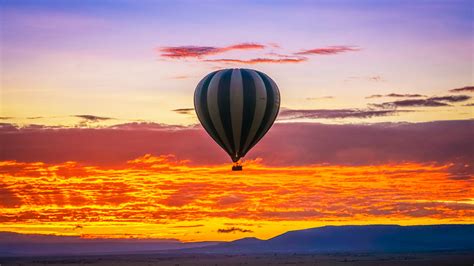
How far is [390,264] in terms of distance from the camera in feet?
387

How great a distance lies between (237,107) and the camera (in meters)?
66.1

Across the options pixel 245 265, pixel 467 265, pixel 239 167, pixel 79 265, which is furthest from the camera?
pixel 79 265

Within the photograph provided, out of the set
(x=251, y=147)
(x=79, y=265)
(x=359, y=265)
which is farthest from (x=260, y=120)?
(x=79, y=265)

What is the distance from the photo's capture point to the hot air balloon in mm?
66062

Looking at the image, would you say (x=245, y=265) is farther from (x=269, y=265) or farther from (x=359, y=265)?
(x=359, y=265)

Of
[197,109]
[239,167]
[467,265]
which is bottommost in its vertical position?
[467,265]

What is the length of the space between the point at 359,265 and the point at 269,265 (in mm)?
13129

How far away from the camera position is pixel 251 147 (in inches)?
2633

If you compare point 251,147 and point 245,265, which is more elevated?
point 251,147

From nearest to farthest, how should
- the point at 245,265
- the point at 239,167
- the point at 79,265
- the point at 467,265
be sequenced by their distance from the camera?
1. the point at 239,167
2. the point at 467,265
3. the point at 245,265
4. the point at 79,265

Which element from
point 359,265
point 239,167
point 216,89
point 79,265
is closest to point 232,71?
point 216,89

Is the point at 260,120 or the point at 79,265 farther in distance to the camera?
the point at 79,265

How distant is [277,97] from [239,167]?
255 inches

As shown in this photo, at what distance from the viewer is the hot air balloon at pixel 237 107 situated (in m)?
66.1
